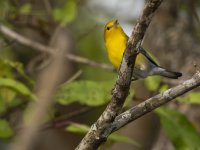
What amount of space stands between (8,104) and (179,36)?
2.12 metres

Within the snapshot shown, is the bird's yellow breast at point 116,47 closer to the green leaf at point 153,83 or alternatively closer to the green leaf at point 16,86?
the green leaf at point 153,83

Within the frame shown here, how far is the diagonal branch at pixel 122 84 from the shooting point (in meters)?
2.29

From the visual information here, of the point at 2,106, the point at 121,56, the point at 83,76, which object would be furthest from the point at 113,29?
the point at 83,76

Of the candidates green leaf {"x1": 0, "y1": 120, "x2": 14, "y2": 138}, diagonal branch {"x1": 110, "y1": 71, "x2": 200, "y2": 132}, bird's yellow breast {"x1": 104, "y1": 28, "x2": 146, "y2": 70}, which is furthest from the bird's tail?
diagonal branch {"x1": 110, "y1": 71, "x2": 200, "y2": 132}

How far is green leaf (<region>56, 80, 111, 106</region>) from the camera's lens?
409cm

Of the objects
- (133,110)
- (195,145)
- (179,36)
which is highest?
(179,36)

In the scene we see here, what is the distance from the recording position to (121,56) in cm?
370

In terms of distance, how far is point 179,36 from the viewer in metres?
5.90

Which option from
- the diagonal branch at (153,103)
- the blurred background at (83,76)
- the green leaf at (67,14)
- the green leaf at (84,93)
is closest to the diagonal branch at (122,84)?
the diagonal branch at (153,103)

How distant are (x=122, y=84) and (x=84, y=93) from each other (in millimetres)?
1631

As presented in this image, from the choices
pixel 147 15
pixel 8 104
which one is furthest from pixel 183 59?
pixel 147 15

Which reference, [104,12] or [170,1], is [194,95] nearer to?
[170,1]

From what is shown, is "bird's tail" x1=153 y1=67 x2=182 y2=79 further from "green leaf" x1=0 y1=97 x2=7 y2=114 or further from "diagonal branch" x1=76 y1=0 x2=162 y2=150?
"diagonal branch" x1=76 y1=0 x2=162 y2=150

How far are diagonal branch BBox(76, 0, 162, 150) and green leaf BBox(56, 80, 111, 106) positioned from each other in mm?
1308
